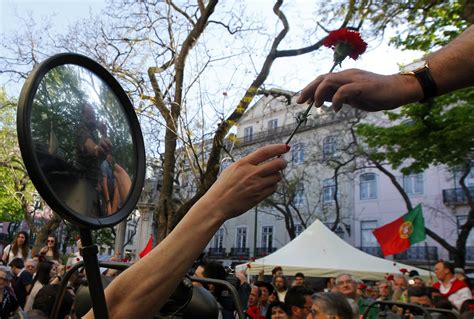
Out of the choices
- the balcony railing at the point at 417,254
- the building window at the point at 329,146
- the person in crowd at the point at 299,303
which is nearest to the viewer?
the person in crowd at the point at 299,303

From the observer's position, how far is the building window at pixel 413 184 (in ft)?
95.6

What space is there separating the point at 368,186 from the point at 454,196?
5947 millimetres

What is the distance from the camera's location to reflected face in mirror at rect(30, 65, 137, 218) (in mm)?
948

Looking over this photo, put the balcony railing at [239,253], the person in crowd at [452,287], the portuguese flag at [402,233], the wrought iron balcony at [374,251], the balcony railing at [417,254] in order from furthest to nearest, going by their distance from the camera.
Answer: the balcony railing at [239,253]
the wrought iron balcony at [374,251]
the balcony railing at [417,254]
the portuguese flag at [402,233]
the person in crowd at [452,287]

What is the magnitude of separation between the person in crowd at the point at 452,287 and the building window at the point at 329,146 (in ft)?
59.5

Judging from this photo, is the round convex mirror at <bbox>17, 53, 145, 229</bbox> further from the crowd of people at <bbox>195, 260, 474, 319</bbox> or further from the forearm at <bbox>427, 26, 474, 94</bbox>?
the crowd of people at <bbox>195, 260, 474, 319</bbox>

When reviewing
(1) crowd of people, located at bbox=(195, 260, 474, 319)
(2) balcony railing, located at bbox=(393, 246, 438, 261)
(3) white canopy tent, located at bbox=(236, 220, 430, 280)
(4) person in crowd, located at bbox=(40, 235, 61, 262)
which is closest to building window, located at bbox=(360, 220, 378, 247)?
(2) balcony railing, located at bbox=(393, 246, 438, 261)

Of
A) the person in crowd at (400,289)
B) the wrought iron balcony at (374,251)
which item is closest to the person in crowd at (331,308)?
the person in crowd at (400,289)

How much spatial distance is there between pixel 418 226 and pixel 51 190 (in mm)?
12714

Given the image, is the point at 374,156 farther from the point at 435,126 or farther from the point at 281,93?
the point at 281,93

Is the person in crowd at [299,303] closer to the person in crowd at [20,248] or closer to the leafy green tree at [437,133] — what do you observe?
the person in crowd at [20,248]

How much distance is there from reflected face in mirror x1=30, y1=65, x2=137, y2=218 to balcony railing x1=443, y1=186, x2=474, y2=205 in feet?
97.3

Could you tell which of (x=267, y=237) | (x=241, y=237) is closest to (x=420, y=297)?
(x=267, y=237)

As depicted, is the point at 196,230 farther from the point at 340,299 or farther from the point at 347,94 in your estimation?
the point at 340,299
